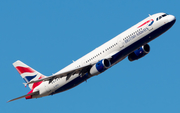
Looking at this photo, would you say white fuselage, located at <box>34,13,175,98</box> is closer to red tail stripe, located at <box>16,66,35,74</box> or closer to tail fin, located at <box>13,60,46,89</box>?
tail fin, located at <box>13,60,46,89</box>

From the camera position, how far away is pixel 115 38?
52.2m

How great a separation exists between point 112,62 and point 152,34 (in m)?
8.08

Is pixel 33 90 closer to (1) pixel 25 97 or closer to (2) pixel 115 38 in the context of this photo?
(1) pixel 25 97

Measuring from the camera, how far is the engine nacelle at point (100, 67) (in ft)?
164

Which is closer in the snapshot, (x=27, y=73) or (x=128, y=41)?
(x=128, y=41)

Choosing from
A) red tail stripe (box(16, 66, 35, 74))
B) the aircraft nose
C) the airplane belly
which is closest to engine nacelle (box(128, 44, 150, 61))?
the aircraft nose

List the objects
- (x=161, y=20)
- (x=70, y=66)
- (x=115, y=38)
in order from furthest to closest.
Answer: (x=70, y=66), (x=115, y=38), (x=161, y=20)

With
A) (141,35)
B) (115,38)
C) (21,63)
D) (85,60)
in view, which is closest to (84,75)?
(85,60)

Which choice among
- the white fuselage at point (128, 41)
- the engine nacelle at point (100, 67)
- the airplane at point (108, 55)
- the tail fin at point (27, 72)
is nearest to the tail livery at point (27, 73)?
the tail fin at point (27, 72)

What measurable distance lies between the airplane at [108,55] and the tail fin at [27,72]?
2626 millimetres

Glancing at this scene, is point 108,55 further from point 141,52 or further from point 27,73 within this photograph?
point 27,73

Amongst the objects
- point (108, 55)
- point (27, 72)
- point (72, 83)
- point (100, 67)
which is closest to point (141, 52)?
point (108, 55)

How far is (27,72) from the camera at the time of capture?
206ft

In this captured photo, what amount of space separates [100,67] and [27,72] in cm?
1940
